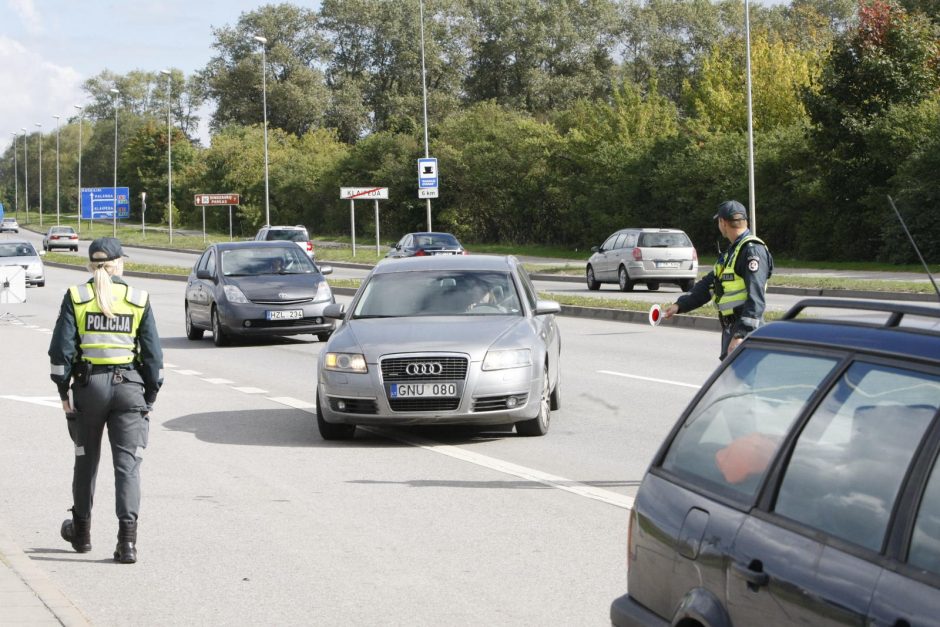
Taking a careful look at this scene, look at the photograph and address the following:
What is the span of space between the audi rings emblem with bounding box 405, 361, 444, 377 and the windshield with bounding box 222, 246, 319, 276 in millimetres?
11002

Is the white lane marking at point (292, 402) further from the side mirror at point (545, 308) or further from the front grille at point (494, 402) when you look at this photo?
the front grille at point (494, 402)

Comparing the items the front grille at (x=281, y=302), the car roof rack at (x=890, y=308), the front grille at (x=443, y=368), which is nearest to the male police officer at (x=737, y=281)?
the front grille at (x=443, y=368)

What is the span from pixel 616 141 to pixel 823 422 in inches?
2251

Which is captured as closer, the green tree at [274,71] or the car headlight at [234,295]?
the car headlight at [234,295]

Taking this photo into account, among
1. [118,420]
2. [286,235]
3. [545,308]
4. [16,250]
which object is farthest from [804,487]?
[286,235]

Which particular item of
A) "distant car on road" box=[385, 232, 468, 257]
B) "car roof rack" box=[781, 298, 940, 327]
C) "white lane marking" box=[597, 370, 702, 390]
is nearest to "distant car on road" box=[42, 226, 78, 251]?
"distant car on road" box=[385, 232, 468, 257]

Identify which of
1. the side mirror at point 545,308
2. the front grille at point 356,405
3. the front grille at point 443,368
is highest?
the side mirror at point 545,308

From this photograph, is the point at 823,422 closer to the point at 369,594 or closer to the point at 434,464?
the point at 369,594

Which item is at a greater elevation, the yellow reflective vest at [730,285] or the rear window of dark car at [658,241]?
the rear window of dark car at [658,241]

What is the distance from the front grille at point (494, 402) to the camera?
1060 cm

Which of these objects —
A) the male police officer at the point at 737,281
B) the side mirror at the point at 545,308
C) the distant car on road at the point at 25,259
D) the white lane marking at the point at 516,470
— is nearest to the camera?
the white lane marking at the point at 516,470

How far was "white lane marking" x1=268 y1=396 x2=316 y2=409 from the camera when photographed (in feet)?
44.4

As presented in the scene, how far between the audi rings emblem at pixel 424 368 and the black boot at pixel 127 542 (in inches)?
151

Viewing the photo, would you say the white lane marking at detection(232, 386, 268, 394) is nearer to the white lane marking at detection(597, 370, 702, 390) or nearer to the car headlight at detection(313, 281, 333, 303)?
the white lane marking at detection(597, 370, 702, 390)
